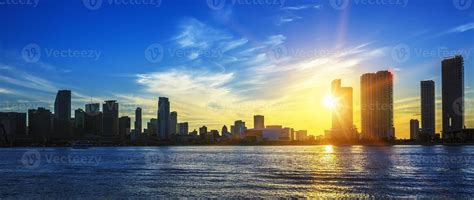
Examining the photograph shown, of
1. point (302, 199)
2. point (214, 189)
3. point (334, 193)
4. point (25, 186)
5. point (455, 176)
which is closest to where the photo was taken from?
point (302, 199)

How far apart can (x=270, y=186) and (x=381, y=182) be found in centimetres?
2162

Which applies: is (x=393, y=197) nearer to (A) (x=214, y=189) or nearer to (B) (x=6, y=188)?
(A) (x=214, y=189)

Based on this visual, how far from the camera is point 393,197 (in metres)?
69.3

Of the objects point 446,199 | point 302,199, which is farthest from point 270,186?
point 446,199

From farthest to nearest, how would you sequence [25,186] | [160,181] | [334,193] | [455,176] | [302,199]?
[455,176], [160,181], [25,186], [334,193], [302,199]

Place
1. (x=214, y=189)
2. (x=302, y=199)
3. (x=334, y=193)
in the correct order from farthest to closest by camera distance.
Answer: (x=214, y=189), (x=334, y=193), (x=302, y=199)

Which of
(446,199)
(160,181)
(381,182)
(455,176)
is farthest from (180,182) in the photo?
(455,176)

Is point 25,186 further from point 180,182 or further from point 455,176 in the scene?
point 455,176

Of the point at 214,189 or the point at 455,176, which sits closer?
the point at 214,189

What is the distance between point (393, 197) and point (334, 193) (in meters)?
8.92

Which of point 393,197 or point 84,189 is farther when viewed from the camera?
point 84,189

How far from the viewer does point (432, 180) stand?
309 feet

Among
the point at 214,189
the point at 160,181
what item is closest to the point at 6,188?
the point at 160,181

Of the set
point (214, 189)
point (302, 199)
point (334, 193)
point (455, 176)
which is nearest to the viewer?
point (302, 199)
